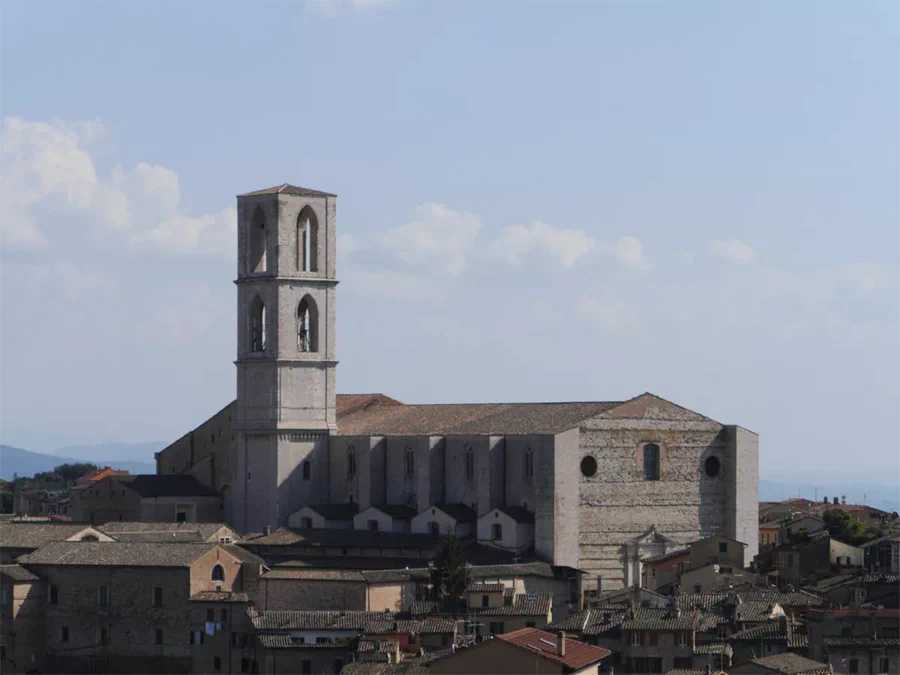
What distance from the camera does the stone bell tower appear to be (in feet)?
227

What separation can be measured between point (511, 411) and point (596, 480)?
481 cm

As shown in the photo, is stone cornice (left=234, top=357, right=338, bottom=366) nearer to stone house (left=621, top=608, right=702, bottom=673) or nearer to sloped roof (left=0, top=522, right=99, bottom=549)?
sloped roof (left=0, top=522, right=99, bottom=549)

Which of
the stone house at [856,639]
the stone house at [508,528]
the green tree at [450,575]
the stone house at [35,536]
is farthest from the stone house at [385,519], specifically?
the stone house at [856,639]

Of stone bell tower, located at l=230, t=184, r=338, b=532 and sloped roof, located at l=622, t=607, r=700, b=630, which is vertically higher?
stone bell tower, located at l=230, t=184, r=338, b=532

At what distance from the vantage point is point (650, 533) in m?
64.6

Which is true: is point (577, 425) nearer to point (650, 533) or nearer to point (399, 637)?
point (650, 533)

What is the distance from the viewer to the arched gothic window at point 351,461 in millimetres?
69188

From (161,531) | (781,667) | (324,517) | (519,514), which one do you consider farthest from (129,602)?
(781,667)

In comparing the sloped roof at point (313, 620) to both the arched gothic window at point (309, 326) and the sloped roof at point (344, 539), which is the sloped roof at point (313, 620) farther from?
the arched gothic window at point (309, 326)

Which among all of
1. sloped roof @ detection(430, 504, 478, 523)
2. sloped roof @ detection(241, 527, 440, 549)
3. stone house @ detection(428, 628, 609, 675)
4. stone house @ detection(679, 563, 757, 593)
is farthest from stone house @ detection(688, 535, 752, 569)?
stone house @ detection(428, 628, 609, 675)

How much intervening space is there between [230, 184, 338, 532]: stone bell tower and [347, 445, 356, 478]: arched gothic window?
0.93 meters

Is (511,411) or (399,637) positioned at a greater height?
(511,411)

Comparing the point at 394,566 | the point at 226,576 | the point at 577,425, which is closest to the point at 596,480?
the point at 577,425

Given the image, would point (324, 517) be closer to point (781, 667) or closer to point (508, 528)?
point (508, 528)
